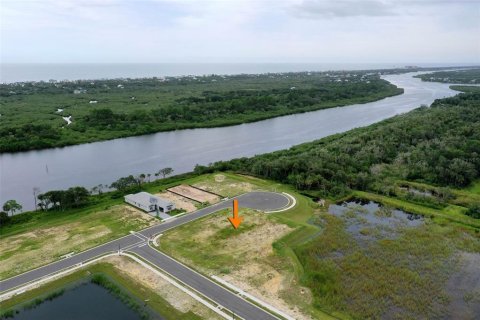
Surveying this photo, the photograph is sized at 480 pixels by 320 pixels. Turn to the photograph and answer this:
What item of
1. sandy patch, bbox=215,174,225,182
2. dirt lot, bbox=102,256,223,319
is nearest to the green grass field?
dirt lot, bbox=102,256,223,319

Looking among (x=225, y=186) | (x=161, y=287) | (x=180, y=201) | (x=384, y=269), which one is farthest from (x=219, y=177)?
(x=384, y=269)

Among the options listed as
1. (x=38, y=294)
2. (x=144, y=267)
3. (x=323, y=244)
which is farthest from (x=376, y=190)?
(x=38, y=294)

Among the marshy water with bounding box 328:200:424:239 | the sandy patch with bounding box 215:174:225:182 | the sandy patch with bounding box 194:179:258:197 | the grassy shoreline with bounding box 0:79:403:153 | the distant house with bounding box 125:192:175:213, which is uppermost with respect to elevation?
the grassy shoreline with bounding box 0:79:403:153

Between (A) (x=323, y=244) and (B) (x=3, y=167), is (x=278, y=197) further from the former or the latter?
(B) (x=3, y=167)

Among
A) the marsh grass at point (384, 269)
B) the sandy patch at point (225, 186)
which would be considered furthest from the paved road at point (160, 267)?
the sandy patch at point (225, 186)

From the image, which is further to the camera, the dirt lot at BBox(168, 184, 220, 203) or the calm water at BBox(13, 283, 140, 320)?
the dirt lot at BBox(168, 184, 220, 203)

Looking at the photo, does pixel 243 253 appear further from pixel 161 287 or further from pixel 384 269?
pixel 384 269

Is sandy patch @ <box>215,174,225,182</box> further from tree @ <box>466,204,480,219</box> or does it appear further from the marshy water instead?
tree @ <box>466,204,480,219</box>
